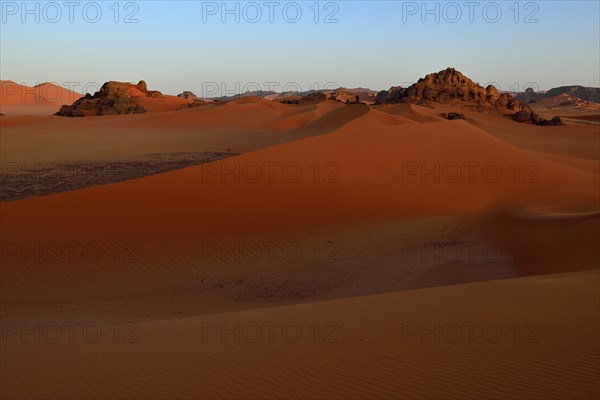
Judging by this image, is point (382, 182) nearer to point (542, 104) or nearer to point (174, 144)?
point (174, 144)

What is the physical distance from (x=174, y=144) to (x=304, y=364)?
2668 centimetres

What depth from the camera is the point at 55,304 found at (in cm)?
912

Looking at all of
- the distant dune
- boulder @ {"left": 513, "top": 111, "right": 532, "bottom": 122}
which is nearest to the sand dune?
boulder @ {"left": 513, "top": 111, "right": 532, "bottom": 122}

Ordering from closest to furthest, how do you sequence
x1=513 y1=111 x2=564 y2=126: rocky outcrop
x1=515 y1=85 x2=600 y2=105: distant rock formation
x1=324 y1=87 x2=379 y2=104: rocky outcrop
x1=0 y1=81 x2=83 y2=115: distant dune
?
x1=513 y1=111 x2=564 y2=126: rocky outcrop < x1=324 y1=87 x2=379 y2=104: rocky outcrop < x1=0 y1=81 x2=83 y2=115: distant dune < x1=515 y1=85 x2=600 y2=105: distant rock formation

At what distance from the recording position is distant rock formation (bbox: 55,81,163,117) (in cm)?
4759

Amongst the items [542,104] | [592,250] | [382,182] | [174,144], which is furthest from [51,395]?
[542,104]

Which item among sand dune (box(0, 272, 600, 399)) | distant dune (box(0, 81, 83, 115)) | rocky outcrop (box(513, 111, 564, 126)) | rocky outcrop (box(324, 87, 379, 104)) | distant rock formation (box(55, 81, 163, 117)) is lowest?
sand dune (box(0, 272, 600, 399))

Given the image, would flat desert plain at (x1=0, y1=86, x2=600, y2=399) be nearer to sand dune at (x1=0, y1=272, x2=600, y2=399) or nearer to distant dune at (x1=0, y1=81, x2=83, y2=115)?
sand dune at (x1=0, y1=272, x2=600, y2=399)

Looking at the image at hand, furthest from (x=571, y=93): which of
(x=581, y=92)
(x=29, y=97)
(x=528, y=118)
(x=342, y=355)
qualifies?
(x=342, y=355)

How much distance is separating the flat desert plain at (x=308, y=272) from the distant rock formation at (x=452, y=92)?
30742mm

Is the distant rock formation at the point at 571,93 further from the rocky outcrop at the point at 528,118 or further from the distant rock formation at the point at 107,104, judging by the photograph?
the distant rock formation at the point at 107,104

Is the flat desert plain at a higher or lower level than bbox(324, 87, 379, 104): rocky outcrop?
lower

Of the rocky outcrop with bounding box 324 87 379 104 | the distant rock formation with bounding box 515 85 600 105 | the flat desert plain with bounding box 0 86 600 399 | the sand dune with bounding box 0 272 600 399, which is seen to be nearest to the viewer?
the sand dune with bounding box 0 272 600 399

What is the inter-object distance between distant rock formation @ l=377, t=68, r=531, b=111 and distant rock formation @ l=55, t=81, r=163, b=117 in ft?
84.4
